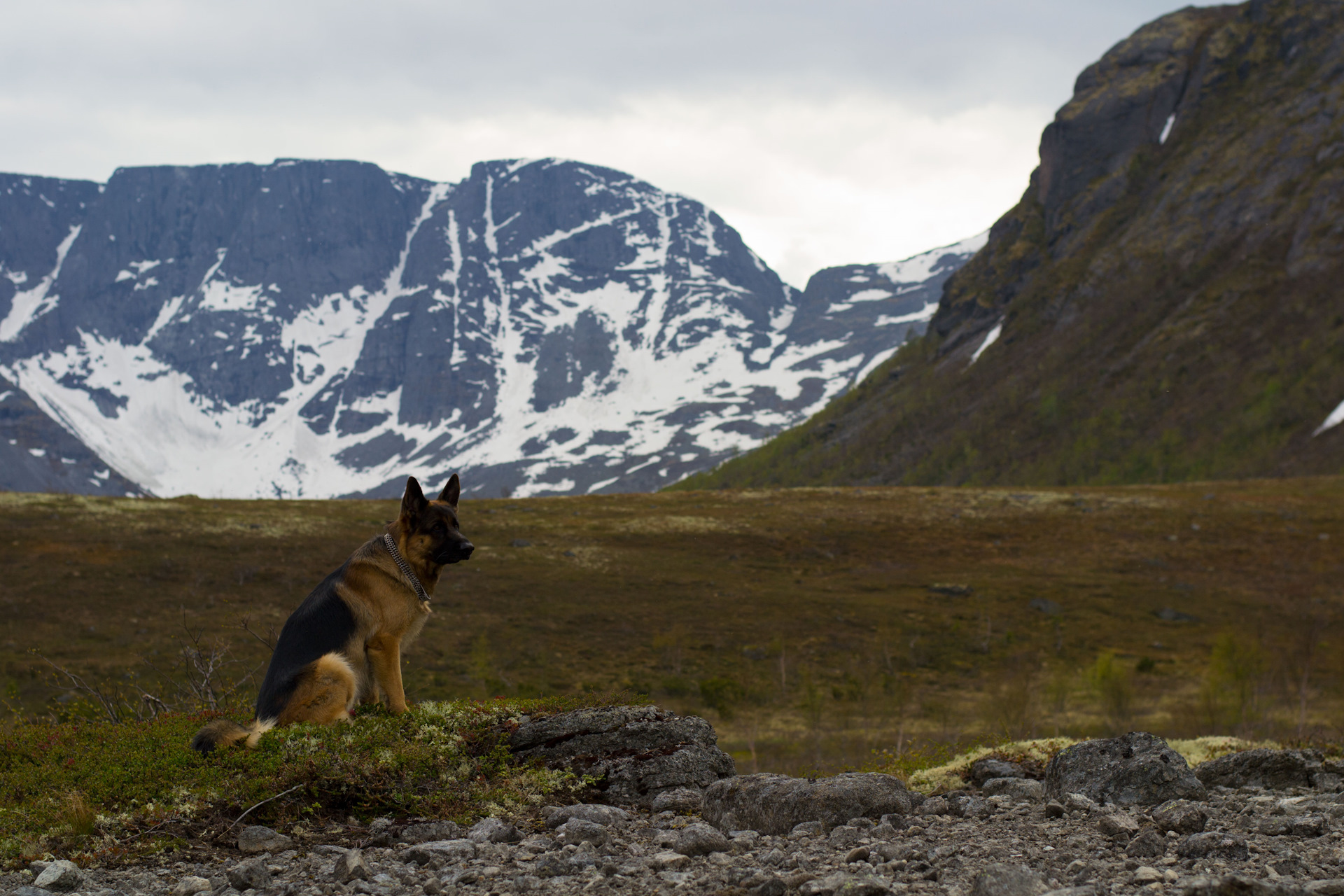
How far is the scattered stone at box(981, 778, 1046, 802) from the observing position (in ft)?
30.1

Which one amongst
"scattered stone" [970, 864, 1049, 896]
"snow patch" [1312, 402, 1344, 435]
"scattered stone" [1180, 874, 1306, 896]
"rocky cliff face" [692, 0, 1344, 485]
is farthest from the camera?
"rocky cliff face" [692, 0, 1344, 485]

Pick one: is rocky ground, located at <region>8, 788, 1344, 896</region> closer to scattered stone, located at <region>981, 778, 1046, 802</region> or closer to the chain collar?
scattered stone, located at <region>981, 778, 1046, 802</region>

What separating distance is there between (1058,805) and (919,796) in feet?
4.39

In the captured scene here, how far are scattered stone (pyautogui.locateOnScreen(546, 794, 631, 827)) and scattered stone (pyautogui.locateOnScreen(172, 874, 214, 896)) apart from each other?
268 cm

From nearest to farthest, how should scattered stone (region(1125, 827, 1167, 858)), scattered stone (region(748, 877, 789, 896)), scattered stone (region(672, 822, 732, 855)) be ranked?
scattered stone (region(748, 877, 789, 896))
scattered stone (region(1125, 827, 1167, 858))
scattered stone (region(672, 822, 732, 855))

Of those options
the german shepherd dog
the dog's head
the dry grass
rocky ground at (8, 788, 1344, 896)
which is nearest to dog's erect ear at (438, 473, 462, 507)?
the german shepherd dog

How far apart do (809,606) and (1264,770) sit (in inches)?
2068

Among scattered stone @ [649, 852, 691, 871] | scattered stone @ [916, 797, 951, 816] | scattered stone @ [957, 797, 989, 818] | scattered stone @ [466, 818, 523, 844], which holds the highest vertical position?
scattered stone @ [649, 852, 691, 871]

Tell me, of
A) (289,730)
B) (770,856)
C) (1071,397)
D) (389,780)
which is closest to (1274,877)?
(770,856)

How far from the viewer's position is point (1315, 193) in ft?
537

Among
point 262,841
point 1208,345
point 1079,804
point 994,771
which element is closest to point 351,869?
point 262,841

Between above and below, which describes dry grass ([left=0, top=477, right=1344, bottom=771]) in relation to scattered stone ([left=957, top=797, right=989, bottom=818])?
below

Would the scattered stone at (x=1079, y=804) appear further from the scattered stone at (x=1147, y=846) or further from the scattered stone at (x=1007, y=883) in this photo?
the scattered stone at (x=1007, y=883)

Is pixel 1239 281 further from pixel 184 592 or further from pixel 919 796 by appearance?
pixel 919 796
